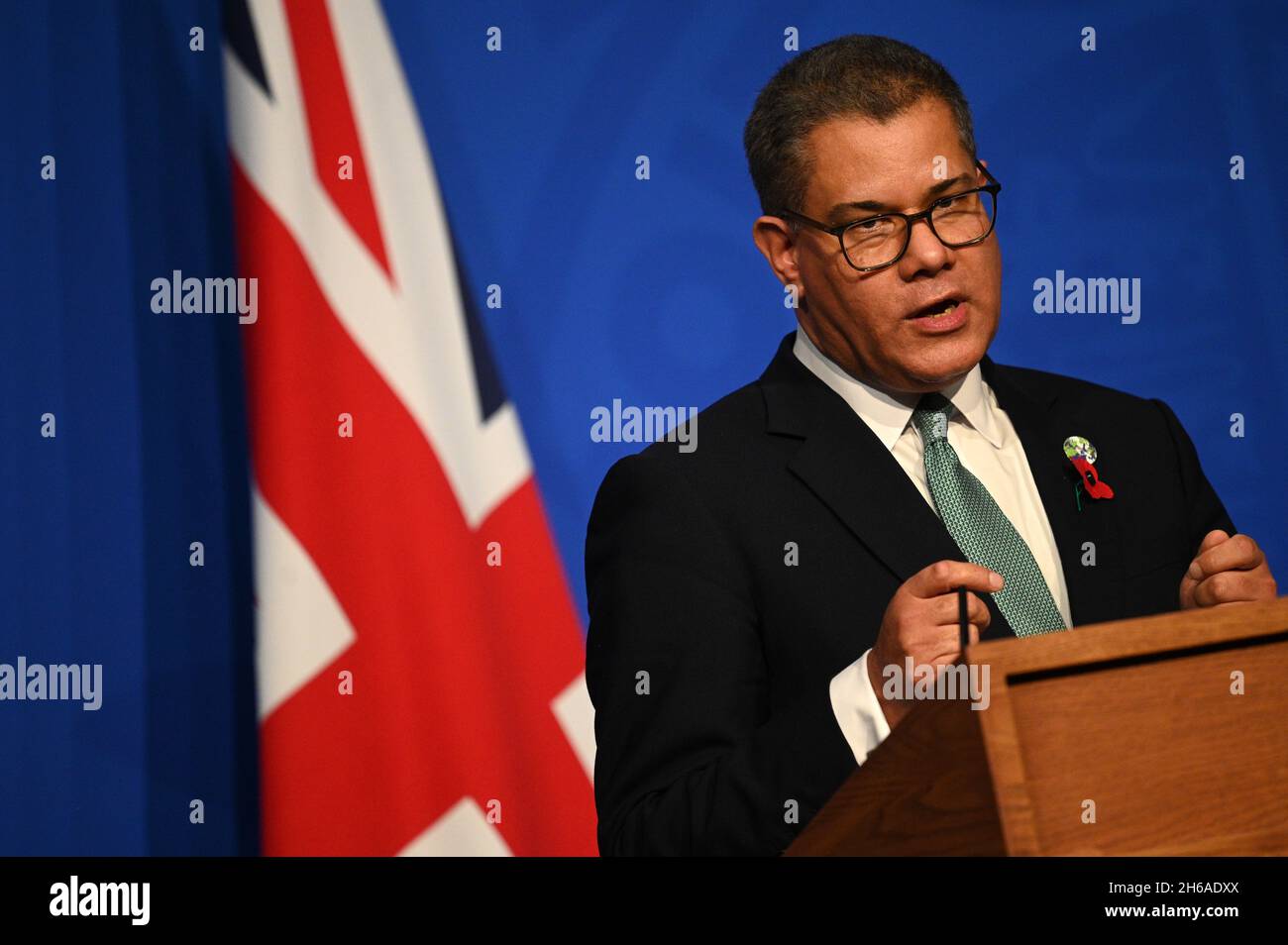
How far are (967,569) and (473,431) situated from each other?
1650mm

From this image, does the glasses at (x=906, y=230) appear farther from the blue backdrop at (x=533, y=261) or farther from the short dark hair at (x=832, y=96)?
the blue backdrop at (x=533, y=261)

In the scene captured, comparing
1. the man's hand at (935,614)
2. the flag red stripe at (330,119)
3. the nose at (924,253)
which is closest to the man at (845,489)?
the nose at (924,253)

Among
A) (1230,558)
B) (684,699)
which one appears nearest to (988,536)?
(1230,558)

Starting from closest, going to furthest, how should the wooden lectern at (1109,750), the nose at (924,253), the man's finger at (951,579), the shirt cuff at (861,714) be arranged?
the wooden lectern at (1109,750)
the man's finger at (951,579)
the shirt cuff at (861,714)
the nose at (924,253)

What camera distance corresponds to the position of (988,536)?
1.69 meters

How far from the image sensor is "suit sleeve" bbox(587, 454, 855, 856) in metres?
1.40

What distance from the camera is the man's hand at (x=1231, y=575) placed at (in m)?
1.41

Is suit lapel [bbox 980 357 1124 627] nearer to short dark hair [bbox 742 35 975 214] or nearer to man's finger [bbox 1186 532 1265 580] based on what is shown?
man's finger [bbox 1186 532 1265 580]

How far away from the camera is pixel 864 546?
168cm

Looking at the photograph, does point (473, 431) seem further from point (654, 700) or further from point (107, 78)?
point (654, 700)

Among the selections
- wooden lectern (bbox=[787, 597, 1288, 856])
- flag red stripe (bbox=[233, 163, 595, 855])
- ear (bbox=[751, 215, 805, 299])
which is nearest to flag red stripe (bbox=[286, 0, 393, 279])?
flag red stripe (bbox=[233, 163, 595, 855])

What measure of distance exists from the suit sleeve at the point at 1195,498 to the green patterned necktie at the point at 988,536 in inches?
12.5

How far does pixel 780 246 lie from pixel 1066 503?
51 cm
